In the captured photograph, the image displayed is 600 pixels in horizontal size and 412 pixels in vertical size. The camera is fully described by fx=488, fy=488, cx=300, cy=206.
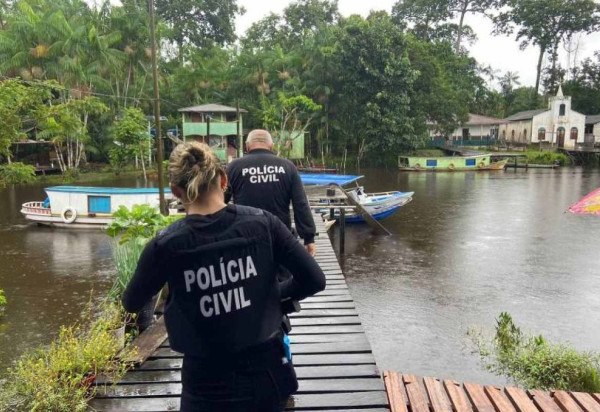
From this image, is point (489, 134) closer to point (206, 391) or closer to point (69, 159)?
point (69, 159)

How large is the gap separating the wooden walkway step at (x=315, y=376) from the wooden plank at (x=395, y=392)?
0.20 meters

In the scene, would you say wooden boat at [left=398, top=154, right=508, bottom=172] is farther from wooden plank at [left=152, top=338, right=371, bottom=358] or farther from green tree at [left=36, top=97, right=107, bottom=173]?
wooden plank at [left=152, top=338, right=371, bottom=358]

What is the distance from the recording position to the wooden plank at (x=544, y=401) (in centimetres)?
396

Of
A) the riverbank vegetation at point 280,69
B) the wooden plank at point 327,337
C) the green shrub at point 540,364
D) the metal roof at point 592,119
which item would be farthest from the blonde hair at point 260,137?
the metal roof at point 592,119

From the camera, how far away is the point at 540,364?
628 centimetres

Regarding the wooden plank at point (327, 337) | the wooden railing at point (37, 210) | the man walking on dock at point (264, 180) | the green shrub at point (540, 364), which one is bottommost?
the green shrub at point (540, 364)

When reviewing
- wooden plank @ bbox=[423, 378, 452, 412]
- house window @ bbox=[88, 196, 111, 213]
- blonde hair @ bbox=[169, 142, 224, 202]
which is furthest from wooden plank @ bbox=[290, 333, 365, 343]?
house window @ bbox=[88, 196, 111, 213]

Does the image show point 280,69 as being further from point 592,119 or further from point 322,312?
point 322,312

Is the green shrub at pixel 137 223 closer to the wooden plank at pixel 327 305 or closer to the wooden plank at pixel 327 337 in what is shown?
the wooden plank at pixel 327 305

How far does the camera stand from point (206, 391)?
6.08ft

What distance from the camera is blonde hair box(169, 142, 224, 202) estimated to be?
6.07 feet

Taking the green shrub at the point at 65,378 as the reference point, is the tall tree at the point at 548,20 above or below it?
above

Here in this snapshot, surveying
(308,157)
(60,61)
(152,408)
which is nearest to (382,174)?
(308,157)

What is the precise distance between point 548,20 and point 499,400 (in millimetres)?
58527
